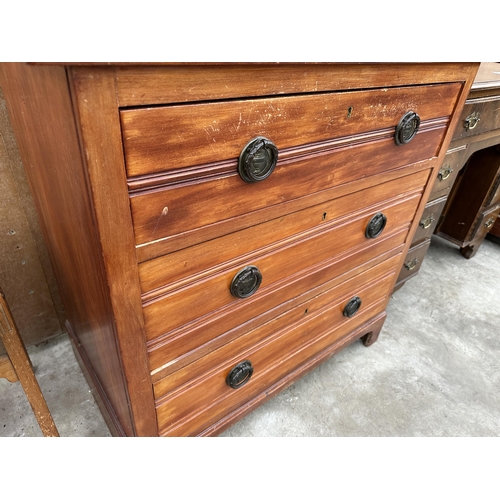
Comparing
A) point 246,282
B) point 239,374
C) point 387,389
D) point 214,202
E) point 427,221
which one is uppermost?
point 214,202

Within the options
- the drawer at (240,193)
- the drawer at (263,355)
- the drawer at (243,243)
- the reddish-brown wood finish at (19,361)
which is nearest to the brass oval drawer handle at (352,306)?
the drawer at (263,355)

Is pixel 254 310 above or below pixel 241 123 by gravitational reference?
below

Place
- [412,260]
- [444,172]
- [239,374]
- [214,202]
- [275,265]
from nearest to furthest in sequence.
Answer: [214,202] < [275,265] < [239,374] < [444,172] < [412,260]

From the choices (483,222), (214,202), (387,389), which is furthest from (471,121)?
(214,202)

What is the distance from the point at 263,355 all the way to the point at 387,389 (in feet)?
2.24

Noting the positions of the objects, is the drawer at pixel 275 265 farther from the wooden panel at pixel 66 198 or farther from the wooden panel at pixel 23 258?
the wooden panel at pixel 23 258

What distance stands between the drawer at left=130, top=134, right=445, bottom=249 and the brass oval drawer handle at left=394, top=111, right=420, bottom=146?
2 cm

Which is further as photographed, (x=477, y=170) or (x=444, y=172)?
(x=477, y=170)

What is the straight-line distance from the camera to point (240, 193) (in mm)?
685

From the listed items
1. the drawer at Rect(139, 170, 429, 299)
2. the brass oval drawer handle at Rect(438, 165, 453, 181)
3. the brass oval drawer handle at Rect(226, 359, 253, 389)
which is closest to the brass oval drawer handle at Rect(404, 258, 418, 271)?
the brass oval drawer handle at Rect(438, 165, 453, 181)

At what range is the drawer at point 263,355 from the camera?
890mm

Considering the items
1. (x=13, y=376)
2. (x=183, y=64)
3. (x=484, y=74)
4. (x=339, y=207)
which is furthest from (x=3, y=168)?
(x=484, y=74)

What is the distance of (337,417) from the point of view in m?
1.32

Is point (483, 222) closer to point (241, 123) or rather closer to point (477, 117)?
point (477, 117)
